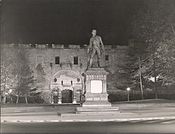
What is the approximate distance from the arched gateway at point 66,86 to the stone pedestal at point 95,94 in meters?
33.9

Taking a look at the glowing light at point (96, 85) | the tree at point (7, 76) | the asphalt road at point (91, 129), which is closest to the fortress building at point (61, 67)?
the tree at point (7, 76)

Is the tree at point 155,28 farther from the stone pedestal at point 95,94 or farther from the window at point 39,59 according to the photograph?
the window at point 39,59

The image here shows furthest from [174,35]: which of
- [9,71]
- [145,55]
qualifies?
[9,71]

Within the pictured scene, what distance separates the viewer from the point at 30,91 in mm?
52031

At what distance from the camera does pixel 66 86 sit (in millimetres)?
56188

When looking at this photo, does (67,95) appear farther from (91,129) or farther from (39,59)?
(91,129)

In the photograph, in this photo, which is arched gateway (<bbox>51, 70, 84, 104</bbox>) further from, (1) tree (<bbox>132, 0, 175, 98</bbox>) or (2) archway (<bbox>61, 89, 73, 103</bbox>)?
(1) tree (<bbox>132, 0, 175, 98</bbox>)

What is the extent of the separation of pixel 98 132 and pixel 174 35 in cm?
2124

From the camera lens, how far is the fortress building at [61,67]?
5603 cm

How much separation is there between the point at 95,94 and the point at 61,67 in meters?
34.9

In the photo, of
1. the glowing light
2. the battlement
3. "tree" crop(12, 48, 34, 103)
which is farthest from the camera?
the battlement

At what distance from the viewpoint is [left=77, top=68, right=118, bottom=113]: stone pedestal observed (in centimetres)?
2177

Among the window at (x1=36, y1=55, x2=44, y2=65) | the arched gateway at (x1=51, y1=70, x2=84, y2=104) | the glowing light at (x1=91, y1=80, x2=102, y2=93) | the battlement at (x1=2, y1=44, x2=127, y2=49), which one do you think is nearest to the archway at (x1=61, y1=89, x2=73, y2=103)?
the arched gateway at (x1=51, y1=70, x2=84, y2=104)

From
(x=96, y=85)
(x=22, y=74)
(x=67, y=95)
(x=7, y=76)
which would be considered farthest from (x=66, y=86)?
(x=96, y=85)
